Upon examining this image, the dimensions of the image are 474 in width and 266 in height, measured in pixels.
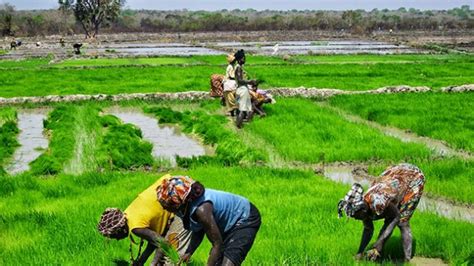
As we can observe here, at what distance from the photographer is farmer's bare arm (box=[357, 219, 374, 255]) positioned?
5.07 metres

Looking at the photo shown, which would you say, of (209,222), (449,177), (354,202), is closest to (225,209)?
(209,222)

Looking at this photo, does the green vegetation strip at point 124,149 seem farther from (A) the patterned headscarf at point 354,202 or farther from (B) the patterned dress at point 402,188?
(A) the patterned headscarf at point 354,202

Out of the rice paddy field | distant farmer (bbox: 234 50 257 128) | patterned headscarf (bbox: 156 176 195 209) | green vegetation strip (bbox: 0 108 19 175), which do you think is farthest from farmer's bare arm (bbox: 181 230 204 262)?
distant farmer (bbox: 234 50 257 128)

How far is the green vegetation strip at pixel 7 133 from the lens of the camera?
10.8 m

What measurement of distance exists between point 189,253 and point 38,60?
28.9 meters

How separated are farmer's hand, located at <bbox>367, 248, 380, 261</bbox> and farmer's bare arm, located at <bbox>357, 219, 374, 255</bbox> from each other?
0.24ft

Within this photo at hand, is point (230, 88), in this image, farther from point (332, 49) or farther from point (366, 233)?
point (332, 49)

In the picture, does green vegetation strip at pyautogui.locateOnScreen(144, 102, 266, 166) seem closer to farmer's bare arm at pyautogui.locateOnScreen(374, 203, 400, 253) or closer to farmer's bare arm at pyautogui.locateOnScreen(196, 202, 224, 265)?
farmer's bare arm at pyautogui.locateOnScreen(374, 203, 400, 253)

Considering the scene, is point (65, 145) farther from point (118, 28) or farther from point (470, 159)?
point (118, 28)

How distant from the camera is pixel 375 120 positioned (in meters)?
13.5

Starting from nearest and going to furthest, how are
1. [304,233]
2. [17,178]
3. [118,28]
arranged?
[304,233], [17,178], [118,28]

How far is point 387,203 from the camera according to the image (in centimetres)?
490

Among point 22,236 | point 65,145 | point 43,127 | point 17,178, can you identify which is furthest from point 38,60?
point 22,236

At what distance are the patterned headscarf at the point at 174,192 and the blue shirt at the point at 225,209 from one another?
167 millimetres
